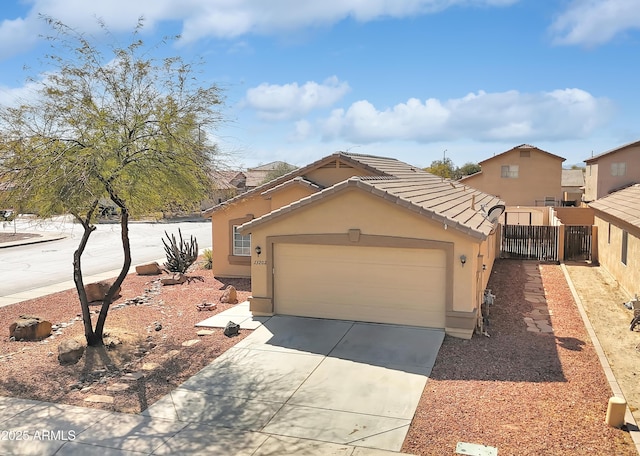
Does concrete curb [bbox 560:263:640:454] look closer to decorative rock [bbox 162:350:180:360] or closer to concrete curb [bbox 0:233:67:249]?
decorative rock [bbox 162:350:180:360]

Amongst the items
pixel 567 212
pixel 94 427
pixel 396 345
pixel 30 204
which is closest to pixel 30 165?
pixel 30 204

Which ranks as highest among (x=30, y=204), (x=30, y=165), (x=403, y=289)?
(x=30, y=165)

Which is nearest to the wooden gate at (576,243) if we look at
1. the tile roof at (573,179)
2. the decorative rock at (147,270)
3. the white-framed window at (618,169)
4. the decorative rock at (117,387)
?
the decorative rock at (147,270)

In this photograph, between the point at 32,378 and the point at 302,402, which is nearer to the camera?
the point at 302,402

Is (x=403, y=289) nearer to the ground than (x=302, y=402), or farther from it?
farther from it

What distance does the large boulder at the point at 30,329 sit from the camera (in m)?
12.4

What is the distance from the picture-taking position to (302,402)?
340 inches

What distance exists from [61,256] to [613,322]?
25653 millimetres

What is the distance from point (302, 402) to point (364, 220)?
5.39 metres

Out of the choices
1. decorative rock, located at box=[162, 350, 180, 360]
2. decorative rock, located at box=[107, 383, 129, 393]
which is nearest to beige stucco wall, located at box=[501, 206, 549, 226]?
decorative rock, located at box=[162, 350, 180, 360]

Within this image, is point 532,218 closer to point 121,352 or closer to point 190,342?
point 190,342

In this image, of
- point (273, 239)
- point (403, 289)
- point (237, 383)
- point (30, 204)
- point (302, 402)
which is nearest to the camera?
point (302, 402)

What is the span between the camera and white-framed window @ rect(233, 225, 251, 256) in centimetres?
1978

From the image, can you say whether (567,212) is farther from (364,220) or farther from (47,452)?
(47,452)
